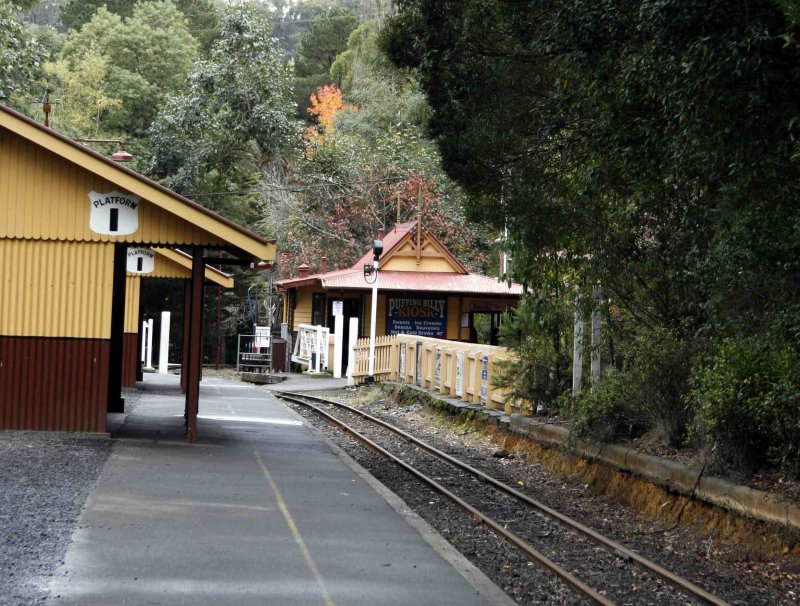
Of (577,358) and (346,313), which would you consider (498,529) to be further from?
(346,313)

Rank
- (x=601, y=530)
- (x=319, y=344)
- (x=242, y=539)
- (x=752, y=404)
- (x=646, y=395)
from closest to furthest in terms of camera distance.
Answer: (x=242, y=539)
(x=752, y=404)
(x=601, y=530)
(x=646, y=395)
(x=319, y=344)

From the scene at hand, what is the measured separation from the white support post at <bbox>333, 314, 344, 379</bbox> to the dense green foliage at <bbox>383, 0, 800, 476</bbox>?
55.4ft

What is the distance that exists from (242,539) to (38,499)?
91.8 inches

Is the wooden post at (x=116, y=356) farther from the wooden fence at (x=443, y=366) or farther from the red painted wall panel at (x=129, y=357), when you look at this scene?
the wooden fence at (x=443, y=366)

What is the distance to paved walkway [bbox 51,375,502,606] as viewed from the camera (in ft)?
23.1

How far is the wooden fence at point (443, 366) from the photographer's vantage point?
62.6ft

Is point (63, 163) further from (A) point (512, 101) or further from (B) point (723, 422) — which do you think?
(B) point (723, 422)

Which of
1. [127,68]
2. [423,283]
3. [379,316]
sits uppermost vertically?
[127,68]

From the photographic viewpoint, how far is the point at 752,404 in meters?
9.62

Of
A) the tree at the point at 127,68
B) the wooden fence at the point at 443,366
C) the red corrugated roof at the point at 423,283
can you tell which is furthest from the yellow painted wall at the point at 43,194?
the tree at the point at 127,68

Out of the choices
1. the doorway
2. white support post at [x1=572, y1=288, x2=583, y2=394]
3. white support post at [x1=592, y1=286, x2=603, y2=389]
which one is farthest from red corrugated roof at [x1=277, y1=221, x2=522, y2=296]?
white support post at [x1=592, y1=286, x2=603, y2=389]

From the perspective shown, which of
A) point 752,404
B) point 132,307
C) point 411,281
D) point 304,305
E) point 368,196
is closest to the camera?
point 752,404

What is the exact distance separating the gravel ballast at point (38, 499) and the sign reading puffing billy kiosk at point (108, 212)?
2787mm

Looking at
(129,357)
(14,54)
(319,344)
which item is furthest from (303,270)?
(14,54)
